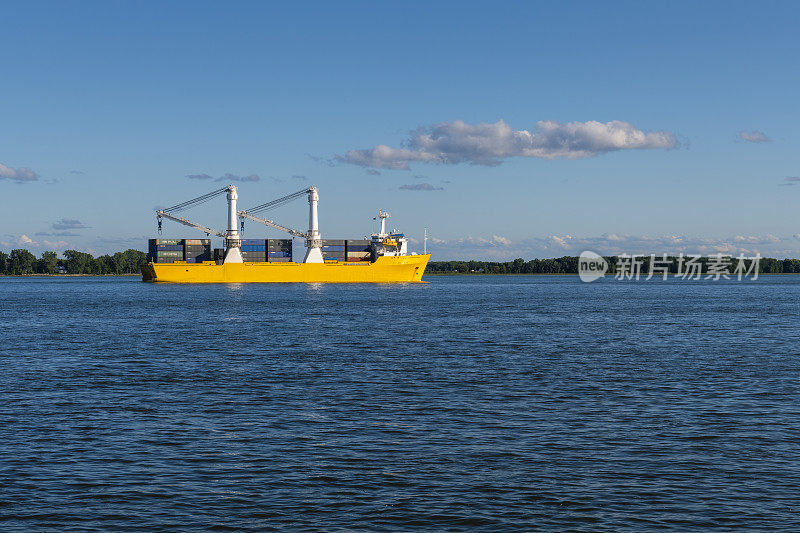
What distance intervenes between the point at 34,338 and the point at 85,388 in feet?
86.5

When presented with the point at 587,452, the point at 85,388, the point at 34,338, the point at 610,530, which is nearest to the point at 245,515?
the point at 610,530

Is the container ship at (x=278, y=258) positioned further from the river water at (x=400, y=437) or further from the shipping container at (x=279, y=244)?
the river water at (x=400, y=437)

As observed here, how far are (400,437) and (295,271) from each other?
168 meters

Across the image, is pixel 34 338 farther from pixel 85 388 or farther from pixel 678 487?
pixel 678 487

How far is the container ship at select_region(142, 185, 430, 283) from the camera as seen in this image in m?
184

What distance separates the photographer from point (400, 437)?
21.2 m

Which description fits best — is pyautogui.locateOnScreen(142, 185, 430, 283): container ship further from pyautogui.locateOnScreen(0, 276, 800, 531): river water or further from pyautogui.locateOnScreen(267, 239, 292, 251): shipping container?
pyautogui.locateOnScreen(0, 276, 800, 531): river water

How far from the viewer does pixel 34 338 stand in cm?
5250

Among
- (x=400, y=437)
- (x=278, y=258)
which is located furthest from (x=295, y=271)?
(x=400, y=437)

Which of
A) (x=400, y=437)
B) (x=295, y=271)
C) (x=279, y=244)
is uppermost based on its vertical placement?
(x=279, y=244)

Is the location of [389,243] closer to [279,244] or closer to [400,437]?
[279,244]

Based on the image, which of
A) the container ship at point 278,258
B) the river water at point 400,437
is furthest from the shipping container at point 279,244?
the river water at point 400,437

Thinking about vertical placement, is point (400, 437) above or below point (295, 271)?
below

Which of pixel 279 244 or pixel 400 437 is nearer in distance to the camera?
pixel 400 437
